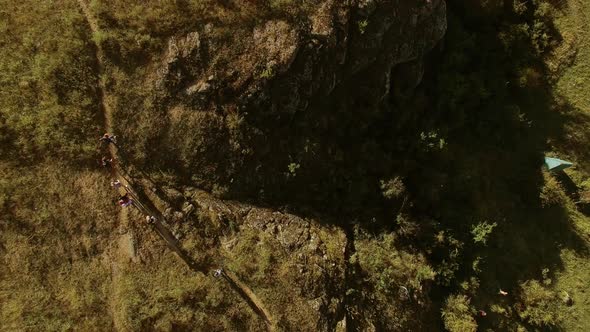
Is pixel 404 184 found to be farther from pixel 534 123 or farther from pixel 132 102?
pixel 132 102

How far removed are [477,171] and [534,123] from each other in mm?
4718

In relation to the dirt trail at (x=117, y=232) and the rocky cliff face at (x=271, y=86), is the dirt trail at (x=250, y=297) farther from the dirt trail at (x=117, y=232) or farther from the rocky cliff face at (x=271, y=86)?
the dirt trail at (x=117, y=232)

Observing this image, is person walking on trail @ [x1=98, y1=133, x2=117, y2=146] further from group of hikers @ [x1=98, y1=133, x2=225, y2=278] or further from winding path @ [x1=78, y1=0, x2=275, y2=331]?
winding path @ [x1=78, y1=0, x2=275, y2=331]

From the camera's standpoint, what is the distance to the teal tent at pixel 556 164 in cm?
2258

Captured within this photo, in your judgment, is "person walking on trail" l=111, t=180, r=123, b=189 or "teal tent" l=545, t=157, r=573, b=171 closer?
"person walking on trail" l=111, t=180, r=123, b=189

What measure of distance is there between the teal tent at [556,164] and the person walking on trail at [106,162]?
2288 centimetres

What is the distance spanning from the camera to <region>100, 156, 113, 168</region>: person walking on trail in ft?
55.3

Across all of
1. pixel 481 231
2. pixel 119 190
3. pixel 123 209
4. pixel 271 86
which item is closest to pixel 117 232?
pixel 123 209

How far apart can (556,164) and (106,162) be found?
23.1 meters

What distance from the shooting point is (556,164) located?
75.2 ft

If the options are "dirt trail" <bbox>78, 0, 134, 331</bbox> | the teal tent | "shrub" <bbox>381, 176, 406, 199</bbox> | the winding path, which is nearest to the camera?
"dirt trail" <bbox>78, 0, 134, 331</bbox>

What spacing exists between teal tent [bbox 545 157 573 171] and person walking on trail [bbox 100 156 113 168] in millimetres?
22883

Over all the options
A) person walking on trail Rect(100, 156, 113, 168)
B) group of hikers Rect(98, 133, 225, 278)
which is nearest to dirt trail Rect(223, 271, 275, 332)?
group of hikers Rect(98, 133, 225, 278)

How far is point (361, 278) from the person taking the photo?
1906 centimetres
